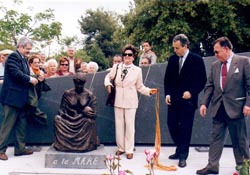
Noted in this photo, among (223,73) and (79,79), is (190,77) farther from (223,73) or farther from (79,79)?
(79,79)

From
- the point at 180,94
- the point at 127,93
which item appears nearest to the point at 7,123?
the point at 127,93

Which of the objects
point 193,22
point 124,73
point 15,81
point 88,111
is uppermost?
point 193,22

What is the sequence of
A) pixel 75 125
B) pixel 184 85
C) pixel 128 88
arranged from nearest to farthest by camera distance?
pixel 184 85, pixel 75 125, pixel 128 88

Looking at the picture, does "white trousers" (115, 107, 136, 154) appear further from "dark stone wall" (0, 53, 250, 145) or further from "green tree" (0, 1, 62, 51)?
"green tree" (0, 1, 62, 51)

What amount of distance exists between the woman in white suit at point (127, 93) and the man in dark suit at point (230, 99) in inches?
48.6

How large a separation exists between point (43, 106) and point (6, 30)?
12.0 meters

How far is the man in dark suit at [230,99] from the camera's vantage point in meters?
5.40

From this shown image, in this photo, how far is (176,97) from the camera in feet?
20.4

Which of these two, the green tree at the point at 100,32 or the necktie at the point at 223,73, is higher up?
the green tree at the point at 100,32

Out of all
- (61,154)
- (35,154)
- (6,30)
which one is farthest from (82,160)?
(6,30)

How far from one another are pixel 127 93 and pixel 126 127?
0.51m

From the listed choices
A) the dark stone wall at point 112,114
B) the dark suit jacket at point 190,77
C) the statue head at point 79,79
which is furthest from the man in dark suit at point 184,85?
the dark stone wall at point 112,114

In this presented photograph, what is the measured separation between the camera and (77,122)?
6348 mm

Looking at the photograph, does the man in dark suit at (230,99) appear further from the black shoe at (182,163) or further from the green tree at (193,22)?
the green tree at (193,22)
